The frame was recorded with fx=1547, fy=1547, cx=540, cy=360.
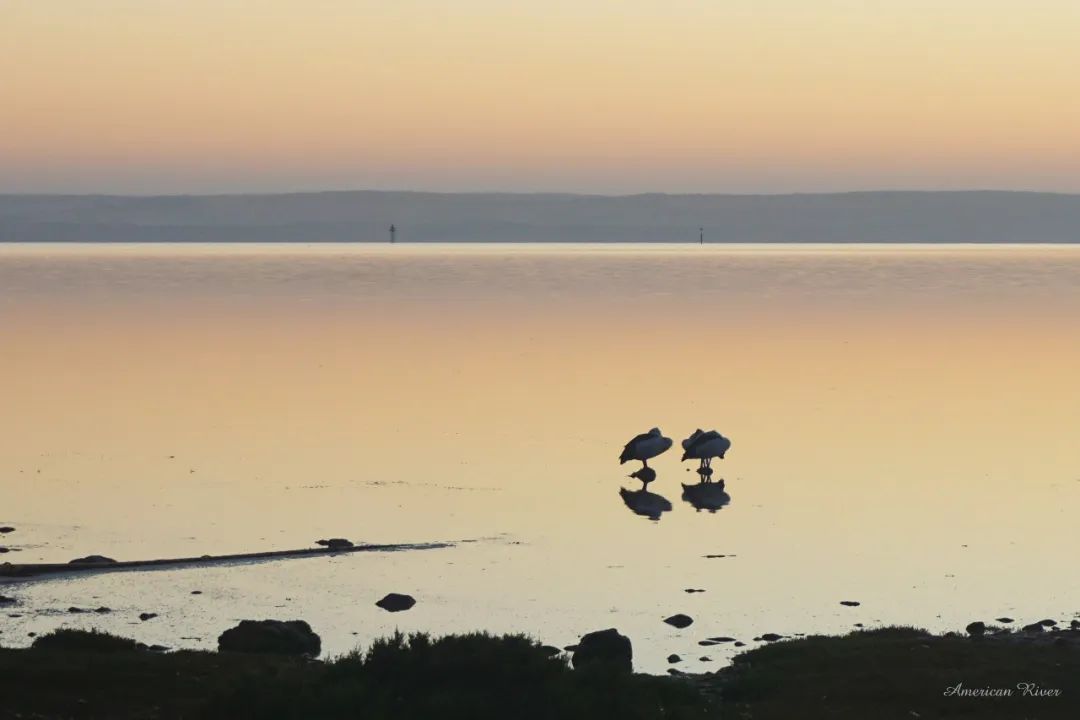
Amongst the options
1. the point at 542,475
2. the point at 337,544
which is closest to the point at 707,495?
the point at 542,475

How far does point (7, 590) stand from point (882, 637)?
14257 millimetres

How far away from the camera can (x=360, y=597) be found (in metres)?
26.1

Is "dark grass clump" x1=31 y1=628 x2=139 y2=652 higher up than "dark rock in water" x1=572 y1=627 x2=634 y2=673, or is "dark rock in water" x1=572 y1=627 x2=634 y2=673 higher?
"dark grass clump" x1=31 y1=628 x2=139 y2=652

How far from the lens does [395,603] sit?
83.6ft

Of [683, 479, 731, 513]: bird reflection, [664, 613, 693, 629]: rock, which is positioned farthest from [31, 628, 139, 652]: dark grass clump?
[683, 479, 731, 513]: bird reflection

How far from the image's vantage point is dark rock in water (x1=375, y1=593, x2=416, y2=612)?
1000 inches

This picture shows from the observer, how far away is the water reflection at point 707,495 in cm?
3488

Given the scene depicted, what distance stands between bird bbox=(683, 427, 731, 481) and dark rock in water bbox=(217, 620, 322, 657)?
1696 centimetres

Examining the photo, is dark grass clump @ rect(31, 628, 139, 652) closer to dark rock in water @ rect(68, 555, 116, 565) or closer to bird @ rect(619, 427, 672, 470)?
dark rock in water @ rect(68, 555, 116, 565)

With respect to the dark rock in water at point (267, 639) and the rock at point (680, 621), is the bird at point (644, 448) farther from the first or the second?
the dark rock in water at point (267, 639)

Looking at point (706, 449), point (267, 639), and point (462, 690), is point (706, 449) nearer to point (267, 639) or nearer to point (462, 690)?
point (267, 639)

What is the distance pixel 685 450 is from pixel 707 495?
3.31 metres

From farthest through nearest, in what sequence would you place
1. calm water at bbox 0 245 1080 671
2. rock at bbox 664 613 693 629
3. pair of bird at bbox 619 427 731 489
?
pair of bird at bbox 619 427 731 489 < calm water at bbox 0 245 1080 671 < rock at bbox 664 613 693 629

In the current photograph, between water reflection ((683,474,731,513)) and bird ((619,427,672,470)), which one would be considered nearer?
water reflection ((683,474,731,513))
